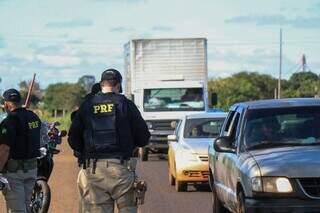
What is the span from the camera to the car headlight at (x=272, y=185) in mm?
7730

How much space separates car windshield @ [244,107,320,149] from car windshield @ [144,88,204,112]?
16.1 meters

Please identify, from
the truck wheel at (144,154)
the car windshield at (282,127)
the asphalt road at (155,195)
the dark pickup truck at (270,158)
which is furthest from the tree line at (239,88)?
the car windshield at (282,127)

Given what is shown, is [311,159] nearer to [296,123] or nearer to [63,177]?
[296,123]

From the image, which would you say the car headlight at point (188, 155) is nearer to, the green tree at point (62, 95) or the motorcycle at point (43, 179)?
the motorcycle at point (43, 179)

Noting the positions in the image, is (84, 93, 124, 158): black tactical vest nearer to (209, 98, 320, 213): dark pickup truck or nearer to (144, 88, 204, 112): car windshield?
(209, 98, 320, 213): dark pickup truck

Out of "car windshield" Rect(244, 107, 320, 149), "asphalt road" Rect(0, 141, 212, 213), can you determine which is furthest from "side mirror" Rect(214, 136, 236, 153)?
"asphalt road" Rect(0, 141, 212, 213)

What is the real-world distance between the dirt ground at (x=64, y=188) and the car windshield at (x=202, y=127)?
9.23 feet

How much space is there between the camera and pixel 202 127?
1717 cm

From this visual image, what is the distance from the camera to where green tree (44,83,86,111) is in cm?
9494

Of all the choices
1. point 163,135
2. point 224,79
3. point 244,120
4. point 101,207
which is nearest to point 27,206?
point 101,207

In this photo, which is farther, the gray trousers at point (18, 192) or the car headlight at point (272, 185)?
the gray trousers at point (18, 192)

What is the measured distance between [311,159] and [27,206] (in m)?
3.28

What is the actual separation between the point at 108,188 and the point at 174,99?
18541 mm

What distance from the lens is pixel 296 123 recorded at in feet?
30.2
